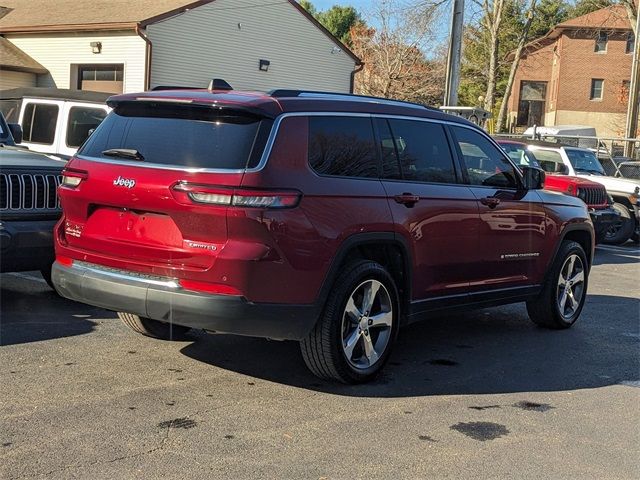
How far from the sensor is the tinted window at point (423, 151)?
5590mm

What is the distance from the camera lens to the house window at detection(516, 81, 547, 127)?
57.2m

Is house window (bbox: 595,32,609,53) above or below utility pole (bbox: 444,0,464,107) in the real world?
above

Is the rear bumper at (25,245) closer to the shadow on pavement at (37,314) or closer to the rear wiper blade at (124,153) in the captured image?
the shadow on pavement at (37,314)

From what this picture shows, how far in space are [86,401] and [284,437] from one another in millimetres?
1241

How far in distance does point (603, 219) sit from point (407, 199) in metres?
9.50

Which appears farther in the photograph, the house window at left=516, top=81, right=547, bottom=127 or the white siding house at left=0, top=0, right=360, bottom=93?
the house window at left=516, top=81, right=547, bottom=127

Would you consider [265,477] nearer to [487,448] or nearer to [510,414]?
[487,448]

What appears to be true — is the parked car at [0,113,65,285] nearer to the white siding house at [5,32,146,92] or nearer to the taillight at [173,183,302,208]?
the taillight at [173,183,302,208]

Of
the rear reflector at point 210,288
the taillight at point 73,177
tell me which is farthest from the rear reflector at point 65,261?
the rear reflector at point 210,288

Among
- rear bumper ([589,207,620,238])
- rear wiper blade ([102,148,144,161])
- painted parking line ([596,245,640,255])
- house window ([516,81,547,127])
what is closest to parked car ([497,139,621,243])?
rear bumper ([589,207,620,238])

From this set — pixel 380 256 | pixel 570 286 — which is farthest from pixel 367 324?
pixel 570 286

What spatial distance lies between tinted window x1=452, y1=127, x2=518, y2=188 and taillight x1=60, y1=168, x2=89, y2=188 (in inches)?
111

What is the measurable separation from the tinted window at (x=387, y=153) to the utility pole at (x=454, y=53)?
36.7 feet

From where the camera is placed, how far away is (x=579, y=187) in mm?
13336
